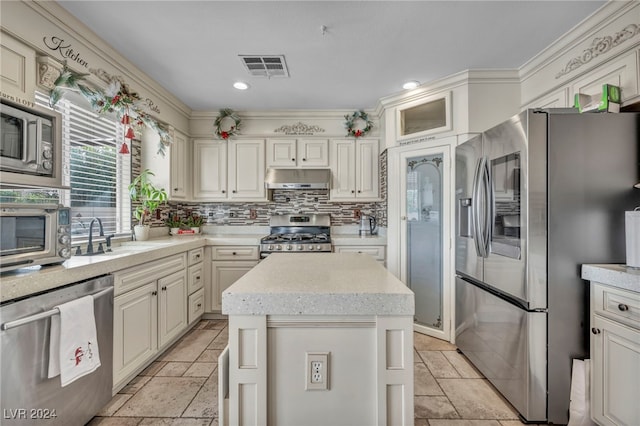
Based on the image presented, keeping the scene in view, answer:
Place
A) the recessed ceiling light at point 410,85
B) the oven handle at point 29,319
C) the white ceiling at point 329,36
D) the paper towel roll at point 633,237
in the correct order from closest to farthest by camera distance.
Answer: the oven handle at point 29,319 < the paper towel roll at point 633,237 < the white ceiling at point 329,36 < the recessed ceiling light at point 410,85

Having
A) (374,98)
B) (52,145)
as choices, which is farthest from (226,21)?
(374,98)

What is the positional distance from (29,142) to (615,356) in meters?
3.10

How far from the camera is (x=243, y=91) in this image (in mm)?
3143

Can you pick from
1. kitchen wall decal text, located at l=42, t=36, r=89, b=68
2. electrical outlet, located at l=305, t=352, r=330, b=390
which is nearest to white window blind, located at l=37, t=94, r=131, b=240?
kitchen wall decal text, located at l=42, t=36, r=89, b=68

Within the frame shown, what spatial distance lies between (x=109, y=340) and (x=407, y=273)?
2668 millimetres

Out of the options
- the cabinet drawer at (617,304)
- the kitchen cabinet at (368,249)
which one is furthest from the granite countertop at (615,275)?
the kitchen cabinet at (368,249)

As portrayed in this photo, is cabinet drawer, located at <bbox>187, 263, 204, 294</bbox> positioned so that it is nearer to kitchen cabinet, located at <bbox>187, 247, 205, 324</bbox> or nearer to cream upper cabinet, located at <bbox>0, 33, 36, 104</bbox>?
kitchen cabinet, located at <bbox>187, 247, 205, 324</bbox>

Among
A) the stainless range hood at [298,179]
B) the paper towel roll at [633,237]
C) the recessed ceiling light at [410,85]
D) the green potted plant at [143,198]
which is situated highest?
the recessed ceiling light at [410,85]

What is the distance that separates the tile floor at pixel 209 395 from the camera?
1.76 m

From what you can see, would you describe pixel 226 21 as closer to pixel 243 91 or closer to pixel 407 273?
pixel 243 91

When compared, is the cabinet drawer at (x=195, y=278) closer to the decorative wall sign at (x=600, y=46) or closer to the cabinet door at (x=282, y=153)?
the cabinet door at (x=282, y=153)

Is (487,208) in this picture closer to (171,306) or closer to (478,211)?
Answer: (478,211)

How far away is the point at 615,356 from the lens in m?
1.44

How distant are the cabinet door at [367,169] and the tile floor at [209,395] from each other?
191cm
